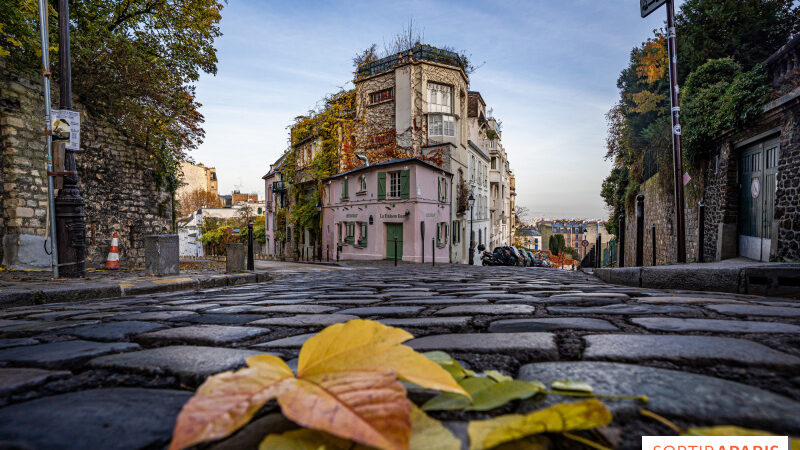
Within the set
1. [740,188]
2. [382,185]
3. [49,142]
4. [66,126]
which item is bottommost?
[740,188]

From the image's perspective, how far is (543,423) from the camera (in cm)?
52

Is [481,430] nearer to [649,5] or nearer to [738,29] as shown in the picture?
[649,5]

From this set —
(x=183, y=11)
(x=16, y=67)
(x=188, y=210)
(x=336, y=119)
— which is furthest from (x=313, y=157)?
(x=188, y=210)

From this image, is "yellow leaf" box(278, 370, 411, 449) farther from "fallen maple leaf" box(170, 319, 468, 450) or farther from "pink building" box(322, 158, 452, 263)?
"pink building" box(322, 158, 452, 263)

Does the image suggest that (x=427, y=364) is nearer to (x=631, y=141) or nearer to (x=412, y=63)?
(x=631, y=141)

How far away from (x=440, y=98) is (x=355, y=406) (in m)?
25.8

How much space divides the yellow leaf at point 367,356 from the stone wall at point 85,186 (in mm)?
10763

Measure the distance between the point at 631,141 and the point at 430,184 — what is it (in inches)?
412

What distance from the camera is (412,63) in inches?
925

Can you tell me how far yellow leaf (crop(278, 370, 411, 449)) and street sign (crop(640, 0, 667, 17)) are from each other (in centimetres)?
1064

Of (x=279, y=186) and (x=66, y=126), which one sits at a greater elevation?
(x=279, y=186)

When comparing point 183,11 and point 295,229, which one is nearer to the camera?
point 183,11

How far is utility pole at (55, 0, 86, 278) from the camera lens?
6152 mm

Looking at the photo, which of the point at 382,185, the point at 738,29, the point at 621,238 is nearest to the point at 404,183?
the point at 382,185
